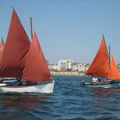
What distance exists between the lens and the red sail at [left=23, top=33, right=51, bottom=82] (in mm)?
46781

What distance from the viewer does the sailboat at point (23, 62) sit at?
154ft

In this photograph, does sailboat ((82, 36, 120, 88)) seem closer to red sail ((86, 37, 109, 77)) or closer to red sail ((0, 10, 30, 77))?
red sail ((86, 37, 109, 77))

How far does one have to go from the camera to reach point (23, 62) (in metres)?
47.6

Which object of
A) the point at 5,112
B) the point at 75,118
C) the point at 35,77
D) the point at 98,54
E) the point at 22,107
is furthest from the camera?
the point at 98,54

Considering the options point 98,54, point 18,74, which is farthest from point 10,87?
point 98,54

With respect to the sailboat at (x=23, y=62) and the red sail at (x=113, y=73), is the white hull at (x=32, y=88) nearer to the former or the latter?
the sailboat at (x=23, y=62)

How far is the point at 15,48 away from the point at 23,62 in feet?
7.71

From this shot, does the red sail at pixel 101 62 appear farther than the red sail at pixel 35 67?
Yes

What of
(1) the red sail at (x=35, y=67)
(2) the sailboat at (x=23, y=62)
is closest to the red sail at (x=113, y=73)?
(2) the sailboat at (x=23, y=62)

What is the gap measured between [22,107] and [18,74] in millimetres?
15924

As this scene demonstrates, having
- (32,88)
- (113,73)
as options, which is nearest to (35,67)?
(32,88)

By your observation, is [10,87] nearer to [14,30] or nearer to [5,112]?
[14,30]

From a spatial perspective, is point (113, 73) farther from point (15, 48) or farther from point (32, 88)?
point (15, 48)

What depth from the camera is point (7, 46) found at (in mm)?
47125
